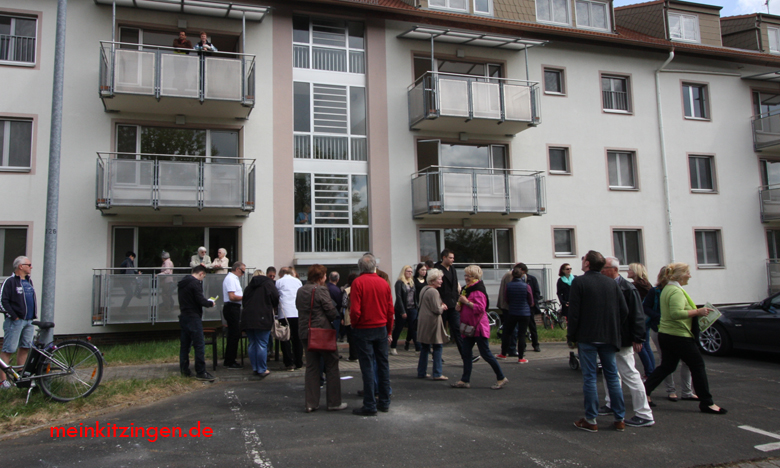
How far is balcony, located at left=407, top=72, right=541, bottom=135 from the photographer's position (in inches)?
628

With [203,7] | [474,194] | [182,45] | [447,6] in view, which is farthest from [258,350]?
[447,6]

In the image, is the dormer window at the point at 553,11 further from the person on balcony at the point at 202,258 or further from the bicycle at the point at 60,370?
the bicycle at the point at 60,370

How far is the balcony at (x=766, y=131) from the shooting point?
66.0 ft

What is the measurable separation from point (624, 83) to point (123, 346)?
17816 mm

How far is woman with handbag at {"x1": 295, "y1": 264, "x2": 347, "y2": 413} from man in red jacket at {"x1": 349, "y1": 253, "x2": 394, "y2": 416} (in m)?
0.30

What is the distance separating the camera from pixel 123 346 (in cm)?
1248

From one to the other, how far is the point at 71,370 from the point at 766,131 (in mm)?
23053

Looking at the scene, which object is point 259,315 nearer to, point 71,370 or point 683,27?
point 71,370

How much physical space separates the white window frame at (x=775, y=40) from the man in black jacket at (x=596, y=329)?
23.0m

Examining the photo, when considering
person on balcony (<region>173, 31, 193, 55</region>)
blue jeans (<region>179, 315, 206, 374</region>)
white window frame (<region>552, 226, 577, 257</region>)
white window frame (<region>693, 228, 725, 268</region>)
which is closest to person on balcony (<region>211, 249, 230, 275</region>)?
blue jeans (<region>179, 315, 206, 374</region>)

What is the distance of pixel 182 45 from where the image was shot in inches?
554

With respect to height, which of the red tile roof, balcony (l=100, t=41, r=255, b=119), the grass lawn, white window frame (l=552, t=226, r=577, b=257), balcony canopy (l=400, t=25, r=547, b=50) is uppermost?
the red tile roof

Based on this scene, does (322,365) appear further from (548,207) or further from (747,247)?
(747,247)

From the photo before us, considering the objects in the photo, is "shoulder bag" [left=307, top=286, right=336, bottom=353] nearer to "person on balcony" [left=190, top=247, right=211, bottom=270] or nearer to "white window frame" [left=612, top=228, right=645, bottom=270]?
"person on balcony" [left=190, top=247, right=211, bottom=270]
